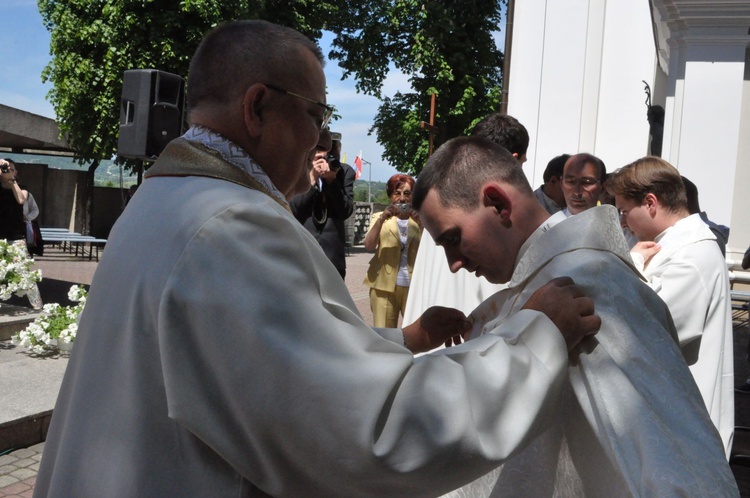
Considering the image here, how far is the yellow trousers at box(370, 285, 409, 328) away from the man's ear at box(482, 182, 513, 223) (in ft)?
16.7

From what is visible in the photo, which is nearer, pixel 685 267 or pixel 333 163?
pixel 685 267

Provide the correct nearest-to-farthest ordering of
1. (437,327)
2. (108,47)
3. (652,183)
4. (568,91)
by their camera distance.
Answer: (437,327)
(652,183)
(568,91)
(108,47)

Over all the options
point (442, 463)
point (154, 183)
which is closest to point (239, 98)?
point (154, 183)

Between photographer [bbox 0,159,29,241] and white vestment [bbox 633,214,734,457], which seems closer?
white vestment [bbox 633,214,734,457]

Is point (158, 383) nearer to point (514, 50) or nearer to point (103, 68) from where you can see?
point (514, 50)

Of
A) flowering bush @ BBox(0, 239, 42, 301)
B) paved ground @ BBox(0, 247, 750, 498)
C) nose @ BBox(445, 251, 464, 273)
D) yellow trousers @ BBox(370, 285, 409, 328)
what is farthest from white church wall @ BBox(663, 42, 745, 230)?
nose @ BBox(445, 251, 464, 273)

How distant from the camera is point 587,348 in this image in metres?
1.54

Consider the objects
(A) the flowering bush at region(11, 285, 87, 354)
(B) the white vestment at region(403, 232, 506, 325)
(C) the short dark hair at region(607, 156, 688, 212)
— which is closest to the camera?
(C) the short dark hair at region(607, 156, 688, 212)

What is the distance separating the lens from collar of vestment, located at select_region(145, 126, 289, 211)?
4.92 ft

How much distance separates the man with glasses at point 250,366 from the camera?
4.09 ft

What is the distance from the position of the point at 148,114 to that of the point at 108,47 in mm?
13497

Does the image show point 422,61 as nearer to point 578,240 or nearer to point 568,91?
point 568,91

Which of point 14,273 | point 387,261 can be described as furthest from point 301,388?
point 14,273

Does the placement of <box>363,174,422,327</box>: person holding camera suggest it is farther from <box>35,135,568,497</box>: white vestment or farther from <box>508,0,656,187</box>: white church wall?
<box>35,135,568,497</box>: white vestment
